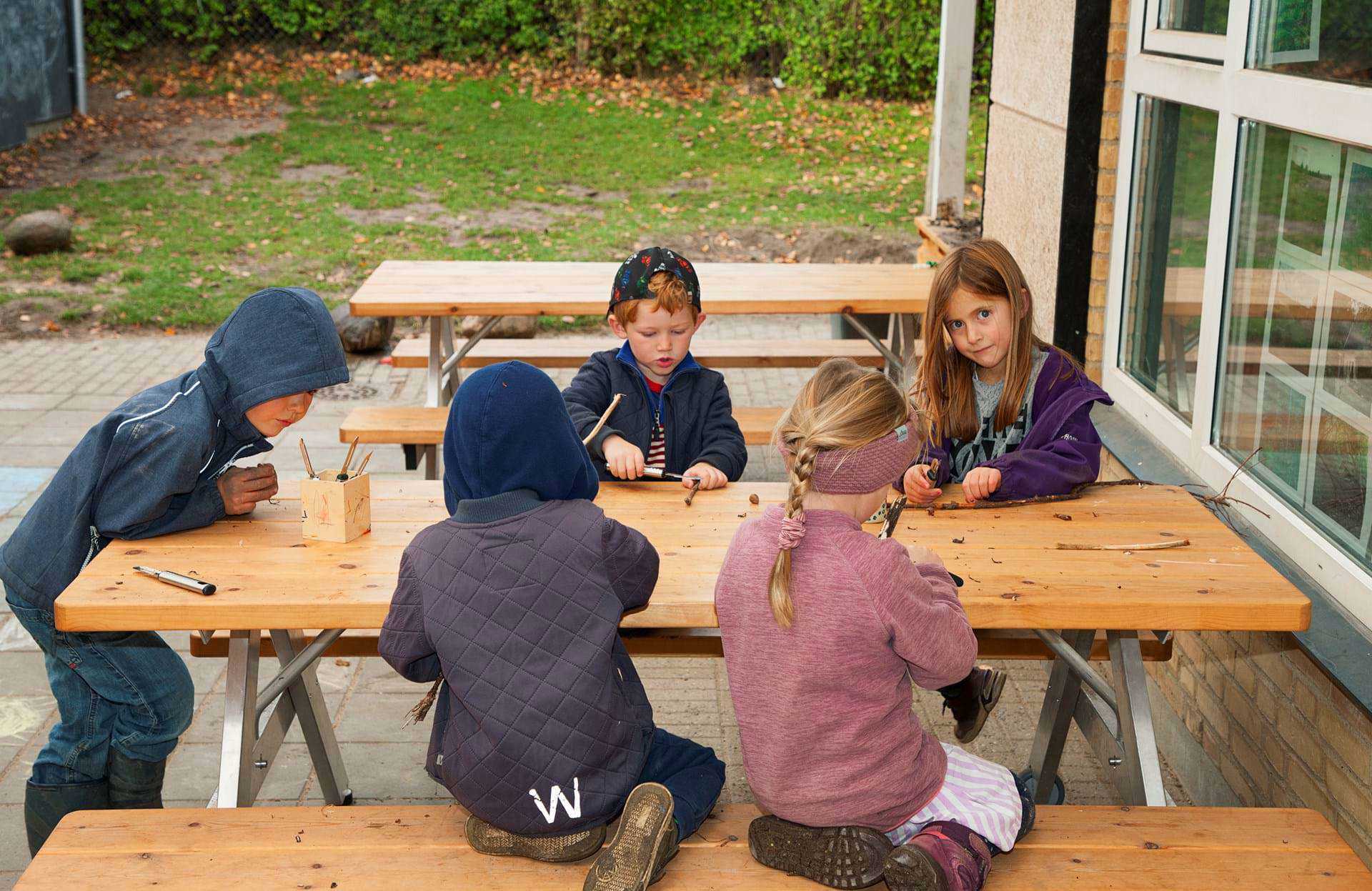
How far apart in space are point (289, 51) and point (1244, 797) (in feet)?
54.4

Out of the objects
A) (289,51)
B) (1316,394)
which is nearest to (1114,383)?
(1316,394)

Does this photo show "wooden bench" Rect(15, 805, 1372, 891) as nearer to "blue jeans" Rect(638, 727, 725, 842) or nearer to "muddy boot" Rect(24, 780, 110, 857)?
"blue jeans" Rect(638, 727, 725, 842)

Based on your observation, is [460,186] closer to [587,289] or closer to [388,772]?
[587,289]

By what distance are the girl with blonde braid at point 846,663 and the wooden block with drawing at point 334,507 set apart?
887mm

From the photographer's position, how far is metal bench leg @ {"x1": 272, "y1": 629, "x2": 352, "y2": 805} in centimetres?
322

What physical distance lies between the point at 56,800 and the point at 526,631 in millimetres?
1354

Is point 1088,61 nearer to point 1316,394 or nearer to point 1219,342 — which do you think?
point 1219,342

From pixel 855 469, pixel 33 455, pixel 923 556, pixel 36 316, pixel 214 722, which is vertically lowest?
pixel 214 722

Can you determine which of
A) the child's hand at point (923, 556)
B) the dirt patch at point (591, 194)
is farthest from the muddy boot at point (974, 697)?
the dirt patch at point (591, 194)

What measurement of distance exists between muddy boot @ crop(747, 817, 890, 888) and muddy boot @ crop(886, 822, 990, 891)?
1.3 inches

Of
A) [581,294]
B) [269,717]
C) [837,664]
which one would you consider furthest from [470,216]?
[837,664]

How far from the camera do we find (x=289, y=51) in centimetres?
1741

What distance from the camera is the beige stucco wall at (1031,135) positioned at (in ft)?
15.6

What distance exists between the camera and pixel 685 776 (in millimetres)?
2459
